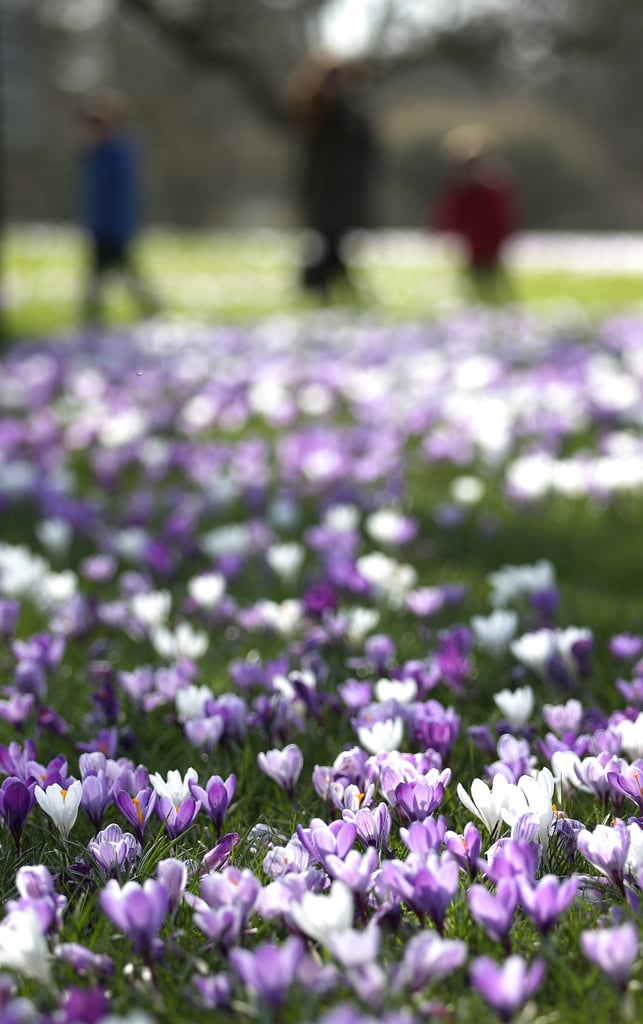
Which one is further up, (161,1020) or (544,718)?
(161,1020)

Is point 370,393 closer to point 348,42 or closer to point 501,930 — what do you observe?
point 501,930

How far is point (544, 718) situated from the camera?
104 inches

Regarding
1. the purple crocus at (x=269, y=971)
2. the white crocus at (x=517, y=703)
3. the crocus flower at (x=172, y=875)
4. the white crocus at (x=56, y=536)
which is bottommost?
the white crocus at (x=56, y=536)

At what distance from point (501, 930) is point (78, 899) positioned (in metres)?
0.64

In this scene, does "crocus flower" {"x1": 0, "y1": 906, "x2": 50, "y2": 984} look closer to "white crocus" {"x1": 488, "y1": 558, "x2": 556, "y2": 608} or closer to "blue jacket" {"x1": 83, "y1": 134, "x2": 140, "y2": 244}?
"white crocus" {"x1": 488, "y1": 558, "x2": 556, "y2": 608}

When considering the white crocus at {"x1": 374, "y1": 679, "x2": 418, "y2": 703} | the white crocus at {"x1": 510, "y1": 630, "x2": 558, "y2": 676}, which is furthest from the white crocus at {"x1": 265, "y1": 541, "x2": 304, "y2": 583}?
the white crocus at {"x1": 374, "y1": 679, "x2": 418, "y2": 703}

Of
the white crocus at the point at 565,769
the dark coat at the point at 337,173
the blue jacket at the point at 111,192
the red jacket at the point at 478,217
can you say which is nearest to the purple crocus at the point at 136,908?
the white crocus at the point at 565,769

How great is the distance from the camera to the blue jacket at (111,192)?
1403 centimetres

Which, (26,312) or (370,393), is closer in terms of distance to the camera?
(370,393)

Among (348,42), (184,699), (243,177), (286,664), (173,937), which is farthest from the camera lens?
(243,177)

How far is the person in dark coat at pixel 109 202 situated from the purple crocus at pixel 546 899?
486 inches

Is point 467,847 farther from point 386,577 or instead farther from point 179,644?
point 386,577

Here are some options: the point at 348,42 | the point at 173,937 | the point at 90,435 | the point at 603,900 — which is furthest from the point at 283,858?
the point at 348,42

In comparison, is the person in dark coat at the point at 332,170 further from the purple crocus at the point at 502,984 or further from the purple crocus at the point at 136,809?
the purple crocus at the point at 502,984
